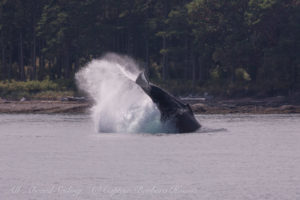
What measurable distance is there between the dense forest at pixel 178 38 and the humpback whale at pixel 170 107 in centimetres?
3945

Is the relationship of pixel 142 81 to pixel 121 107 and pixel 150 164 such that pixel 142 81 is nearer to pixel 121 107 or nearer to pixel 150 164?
pixel 150 164

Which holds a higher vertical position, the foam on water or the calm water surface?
the foam on water

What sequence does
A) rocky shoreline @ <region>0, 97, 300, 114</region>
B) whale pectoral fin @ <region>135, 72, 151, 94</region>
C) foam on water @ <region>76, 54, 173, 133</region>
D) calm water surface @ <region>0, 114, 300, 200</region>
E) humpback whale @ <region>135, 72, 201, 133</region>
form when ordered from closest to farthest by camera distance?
calm water surface @ <region>0, 114, 300, 200</region> → whale pectoral fin @ <region>135, 72, 151, 94</region> → humpback whale @ <region>135, 72, 201, 133</region> → foam on water @ <region>76, 54, 173, 133</region> → rocky shoreline @ <region>0, 97, 300, 114</region>

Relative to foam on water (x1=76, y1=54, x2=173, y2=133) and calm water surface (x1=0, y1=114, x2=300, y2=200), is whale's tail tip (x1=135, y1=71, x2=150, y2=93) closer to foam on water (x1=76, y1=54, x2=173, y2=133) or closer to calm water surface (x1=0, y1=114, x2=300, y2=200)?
calm water surface (x1=0, y1=114, x2=300, y2=200)

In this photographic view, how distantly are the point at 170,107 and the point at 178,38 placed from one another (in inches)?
2223

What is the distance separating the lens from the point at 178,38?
93688 mm

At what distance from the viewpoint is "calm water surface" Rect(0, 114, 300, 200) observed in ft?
79.3

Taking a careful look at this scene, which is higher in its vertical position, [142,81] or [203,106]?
[142,81]

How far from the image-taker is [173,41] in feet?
335

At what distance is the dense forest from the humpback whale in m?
39.4

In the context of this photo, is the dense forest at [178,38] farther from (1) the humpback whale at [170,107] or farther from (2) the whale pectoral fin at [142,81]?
(2) the whale pectoral fin at [142,81]

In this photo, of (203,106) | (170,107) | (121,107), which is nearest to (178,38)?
(203,106)

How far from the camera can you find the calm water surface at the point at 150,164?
24.2 m

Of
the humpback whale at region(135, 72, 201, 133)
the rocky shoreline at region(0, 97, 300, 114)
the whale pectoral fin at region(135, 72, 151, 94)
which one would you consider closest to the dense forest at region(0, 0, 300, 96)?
the rocky shoreline at region(0, 97, 300, 114)
